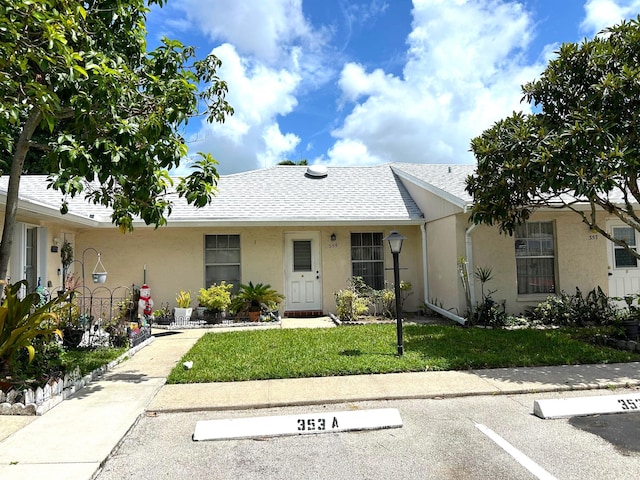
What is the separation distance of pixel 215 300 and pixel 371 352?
5089mm

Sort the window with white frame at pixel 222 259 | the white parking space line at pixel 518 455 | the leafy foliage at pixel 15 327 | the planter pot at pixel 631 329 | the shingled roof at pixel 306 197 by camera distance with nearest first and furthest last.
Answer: the white parking space line at pixel 518 455
the leafy foliage at pixel 15 327
the planter pot at pixel 631 329
the shingled roof at pixel 306 197
the window with white frame at pixel 222 259

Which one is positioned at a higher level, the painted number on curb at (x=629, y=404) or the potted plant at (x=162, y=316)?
the potted plant at (x=162, y=316)

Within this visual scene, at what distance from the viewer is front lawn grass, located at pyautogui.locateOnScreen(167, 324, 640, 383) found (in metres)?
6.35

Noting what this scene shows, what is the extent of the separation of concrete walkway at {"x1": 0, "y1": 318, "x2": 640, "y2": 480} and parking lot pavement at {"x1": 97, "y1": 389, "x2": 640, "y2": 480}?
0.25 metres

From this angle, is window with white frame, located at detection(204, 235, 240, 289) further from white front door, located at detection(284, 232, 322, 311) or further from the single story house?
white front door, located at detection(284, 232, 322, 311)

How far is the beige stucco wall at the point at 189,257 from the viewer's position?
11.8m

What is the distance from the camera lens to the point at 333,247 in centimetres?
1243

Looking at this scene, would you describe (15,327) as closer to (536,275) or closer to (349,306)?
(349,306)

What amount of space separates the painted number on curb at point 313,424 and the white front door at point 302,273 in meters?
7.90

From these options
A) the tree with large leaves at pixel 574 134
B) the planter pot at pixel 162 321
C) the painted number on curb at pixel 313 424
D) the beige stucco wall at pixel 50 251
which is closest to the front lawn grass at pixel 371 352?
the painted number on curb at pixel 313 424

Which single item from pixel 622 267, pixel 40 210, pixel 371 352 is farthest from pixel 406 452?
pixel 622 267

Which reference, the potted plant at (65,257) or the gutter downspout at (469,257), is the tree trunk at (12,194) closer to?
the potted plant at (65,257)

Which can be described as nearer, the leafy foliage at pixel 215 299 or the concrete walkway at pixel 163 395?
the concrete walkway at pixel 163 395

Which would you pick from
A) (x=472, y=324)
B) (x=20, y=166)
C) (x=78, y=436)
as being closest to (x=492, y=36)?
(x=472, y=324)
